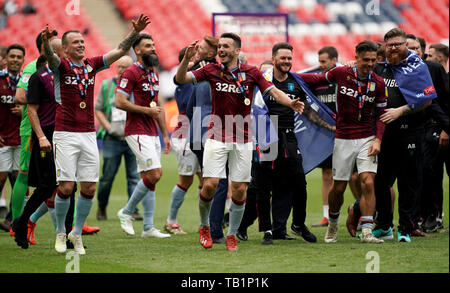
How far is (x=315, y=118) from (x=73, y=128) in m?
3.03

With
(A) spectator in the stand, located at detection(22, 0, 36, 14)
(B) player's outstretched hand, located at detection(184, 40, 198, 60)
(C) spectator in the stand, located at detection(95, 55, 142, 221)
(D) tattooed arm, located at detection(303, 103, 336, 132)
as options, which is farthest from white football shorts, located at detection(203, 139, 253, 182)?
(A) spectator in the stand, located at detection(22, 0, 36, 14)

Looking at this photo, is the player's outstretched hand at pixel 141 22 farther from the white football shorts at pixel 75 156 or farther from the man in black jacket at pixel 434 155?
the man in black jacket at pixel 434 155

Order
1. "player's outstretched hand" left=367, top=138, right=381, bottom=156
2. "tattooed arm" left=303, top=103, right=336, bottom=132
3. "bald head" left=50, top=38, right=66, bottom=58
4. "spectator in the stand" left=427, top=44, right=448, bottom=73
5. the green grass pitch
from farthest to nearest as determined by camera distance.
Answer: "spectator in the stand" left=427, top=44, right=448, bottom=73, "tattooed arm" left=303, top=103, right=336, bottom=132, "player's outstretched hand" left=367, top=138, right=381, bottom=156, "bald head" left=50, top=38, right=66, bottom=58, the green grass pitch

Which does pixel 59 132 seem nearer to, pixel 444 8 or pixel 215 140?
pixel 215 140

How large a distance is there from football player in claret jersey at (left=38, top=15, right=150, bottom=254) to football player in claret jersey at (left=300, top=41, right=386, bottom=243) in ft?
7.39

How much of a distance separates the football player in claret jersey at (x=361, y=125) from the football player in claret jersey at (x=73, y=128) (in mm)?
2254

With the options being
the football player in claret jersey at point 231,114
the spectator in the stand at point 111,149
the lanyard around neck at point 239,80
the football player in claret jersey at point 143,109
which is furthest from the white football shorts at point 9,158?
the lanyard around neck at point 239,80

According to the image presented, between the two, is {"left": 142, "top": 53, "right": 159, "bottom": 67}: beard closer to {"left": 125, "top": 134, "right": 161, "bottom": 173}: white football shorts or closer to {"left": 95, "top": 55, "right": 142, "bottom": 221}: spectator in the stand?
{"left": 125, "top": 134, "right": 161, "bottom": 173}: white football shorts

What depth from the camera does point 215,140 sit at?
6793 mm

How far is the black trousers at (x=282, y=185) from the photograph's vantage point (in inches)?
302

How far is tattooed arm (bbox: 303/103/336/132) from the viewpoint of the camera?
8.27 m

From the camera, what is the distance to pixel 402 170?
7.69 meters

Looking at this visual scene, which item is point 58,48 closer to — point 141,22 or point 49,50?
point 49,50

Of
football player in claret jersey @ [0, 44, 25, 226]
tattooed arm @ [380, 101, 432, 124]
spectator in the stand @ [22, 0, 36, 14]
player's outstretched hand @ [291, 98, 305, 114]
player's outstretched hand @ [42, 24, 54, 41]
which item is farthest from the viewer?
spectator in the stand @ [22, 0, 36, 14]
